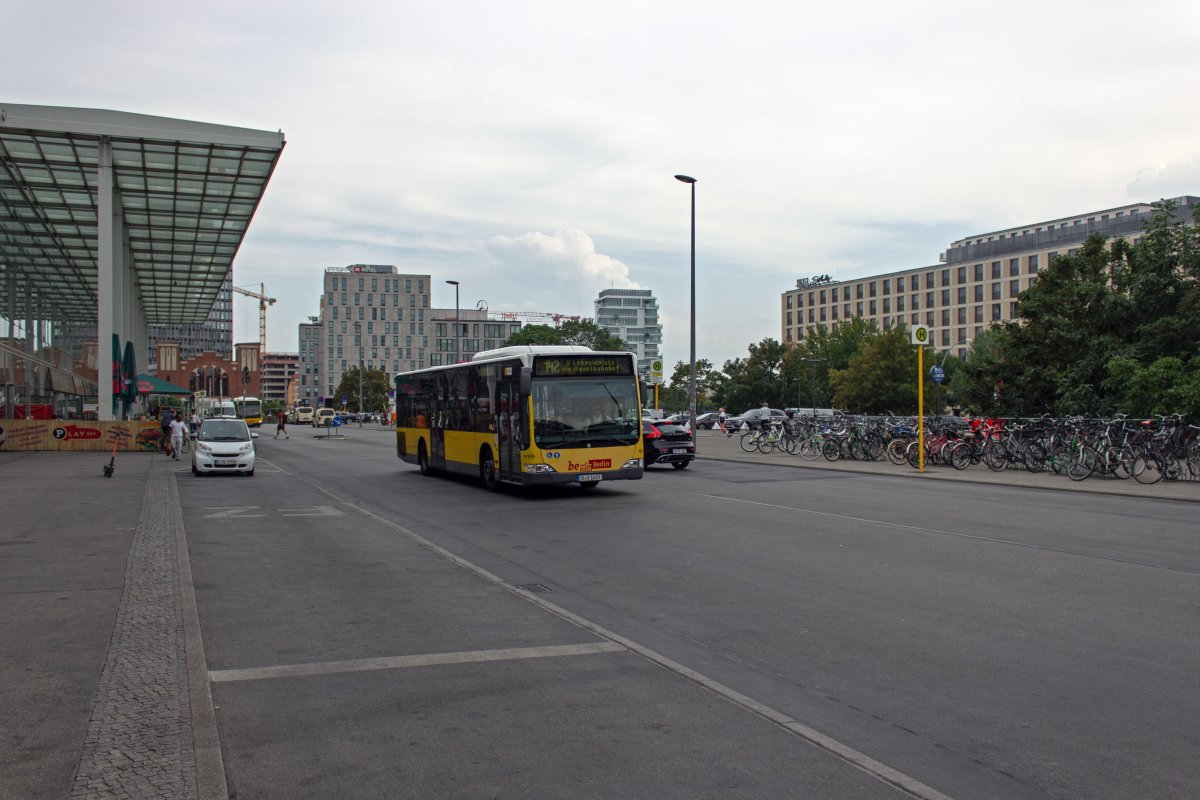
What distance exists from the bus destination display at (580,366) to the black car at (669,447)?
775cm

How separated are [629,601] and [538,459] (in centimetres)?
913

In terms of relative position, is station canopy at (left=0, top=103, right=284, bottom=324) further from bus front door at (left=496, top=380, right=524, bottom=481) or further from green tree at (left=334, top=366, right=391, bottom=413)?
green tree at (left=334, top=366, right=391, bottom=413)

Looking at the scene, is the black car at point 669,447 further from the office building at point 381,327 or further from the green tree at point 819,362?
the office building at point 381,327

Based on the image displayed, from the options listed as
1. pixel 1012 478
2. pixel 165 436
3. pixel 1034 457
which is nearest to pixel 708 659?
pixel 1012 478

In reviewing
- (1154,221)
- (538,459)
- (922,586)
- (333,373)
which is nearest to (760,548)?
(922,586)

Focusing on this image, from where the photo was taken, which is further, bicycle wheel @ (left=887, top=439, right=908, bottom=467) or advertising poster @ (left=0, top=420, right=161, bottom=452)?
advertising poster @ (left=0, top=420, right=161, bottom=452)

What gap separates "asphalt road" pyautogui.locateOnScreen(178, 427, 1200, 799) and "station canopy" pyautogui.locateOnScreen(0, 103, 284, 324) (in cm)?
2382

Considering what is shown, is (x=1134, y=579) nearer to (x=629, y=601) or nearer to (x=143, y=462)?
(x=629, y=601)

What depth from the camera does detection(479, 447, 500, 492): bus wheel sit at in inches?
758

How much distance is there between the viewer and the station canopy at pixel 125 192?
3150 cm


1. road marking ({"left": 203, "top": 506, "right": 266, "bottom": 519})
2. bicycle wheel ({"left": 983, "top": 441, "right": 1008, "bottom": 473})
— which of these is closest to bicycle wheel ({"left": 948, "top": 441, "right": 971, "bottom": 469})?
bicycle wheel ({"left": 983, "top": 441, "right": 1008, "bottom": 473})

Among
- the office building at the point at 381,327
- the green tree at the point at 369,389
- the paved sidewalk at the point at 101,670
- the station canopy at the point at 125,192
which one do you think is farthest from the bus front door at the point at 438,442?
the office building at the point at 381,327

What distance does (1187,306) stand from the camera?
2917 centimetres

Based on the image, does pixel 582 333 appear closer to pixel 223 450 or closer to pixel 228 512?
pixel 223 450
